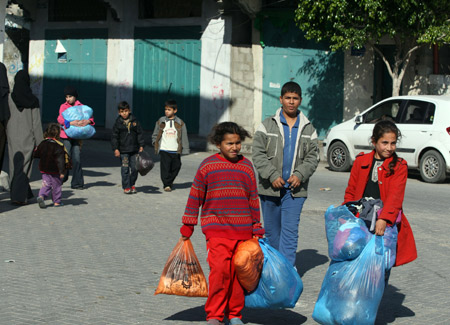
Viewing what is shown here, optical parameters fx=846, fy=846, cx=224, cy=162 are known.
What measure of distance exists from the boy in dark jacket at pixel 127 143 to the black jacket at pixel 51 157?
1989 millimetres

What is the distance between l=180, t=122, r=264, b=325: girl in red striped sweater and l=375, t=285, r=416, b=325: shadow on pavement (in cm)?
125

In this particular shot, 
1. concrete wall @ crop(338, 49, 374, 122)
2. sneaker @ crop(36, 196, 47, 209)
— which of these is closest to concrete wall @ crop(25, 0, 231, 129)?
concrete wall @ crop(338, 49, 374, 122)

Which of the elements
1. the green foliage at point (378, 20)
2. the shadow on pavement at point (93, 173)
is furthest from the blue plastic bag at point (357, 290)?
the green foliage at point (378, 20)

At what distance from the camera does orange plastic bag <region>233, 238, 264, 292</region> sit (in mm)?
5645

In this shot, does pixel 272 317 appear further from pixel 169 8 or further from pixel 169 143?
pixel 169 8

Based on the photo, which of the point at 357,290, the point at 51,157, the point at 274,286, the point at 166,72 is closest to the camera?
the point at 357,290

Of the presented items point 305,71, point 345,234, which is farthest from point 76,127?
point 305,71

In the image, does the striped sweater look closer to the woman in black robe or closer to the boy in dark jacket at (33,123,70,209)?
the boy in dark jacket at (33,123,70,209)

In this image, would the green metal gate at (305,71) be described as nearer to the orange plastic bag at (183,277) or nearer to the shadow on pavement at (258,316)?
the shadow on pavement at (258,316)

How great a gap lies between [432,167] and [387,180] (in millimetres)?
10857

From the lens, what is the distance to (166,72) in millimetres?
25953

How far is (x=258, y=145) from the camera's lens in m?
7.11

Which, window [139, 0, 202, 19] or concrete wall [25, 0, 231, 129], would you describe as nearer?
concrete wall [25, 0, 231, 129]

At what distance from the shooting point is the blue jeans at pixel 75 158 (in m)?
13.9
